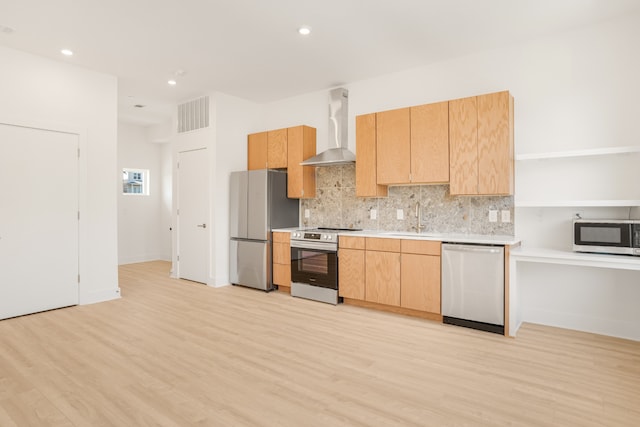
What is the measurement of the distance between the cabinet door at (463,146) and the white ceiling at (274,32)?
0.73 meters

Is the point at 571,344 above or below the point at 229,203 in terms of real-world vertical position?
below

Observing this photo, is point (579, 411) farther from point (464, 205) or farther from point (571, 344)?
point (464, 205)

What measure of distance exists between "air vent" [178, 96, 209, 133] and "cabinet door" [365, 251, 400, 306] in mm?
3440

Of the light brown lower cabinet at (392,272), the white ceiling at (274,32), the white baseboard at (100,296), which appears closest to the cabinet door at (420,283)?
the light brown lower cabinet at (392,272)

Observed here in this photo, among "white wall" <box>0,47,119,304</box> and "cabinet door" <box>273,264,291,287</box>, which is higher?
"white wall" <box>0,47,119,304</box>

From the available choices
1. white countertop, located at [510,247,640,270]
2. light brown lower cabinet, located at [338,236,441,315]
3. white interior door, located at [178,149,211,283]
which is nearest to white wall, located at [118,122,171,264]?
white interior door, located at [178,149,211,283]

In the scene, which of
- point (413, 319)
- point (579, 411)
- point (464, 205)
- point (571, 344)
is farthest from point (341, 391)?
point (464, 205)

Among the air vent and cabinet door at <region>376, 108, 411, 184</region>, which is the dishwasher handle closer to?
cabinet door at <region>376, 108, 411, 184</region>

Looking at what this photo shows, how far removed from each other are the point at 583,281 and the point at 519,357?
1.25m

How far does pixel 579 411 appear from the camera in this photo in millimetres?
2152

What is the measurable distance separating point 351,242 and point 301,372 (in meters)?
2.01

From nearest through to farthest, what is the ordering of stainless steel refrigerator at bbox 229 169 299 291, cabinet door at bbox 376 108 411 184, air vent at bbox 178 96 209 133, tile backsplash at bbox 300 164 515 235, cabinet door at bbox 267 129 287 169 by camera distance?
tile backsplash at bbox 300 164 515 235 → cabinet door at bbox 376 108 411 184 → stainless steel refrigerator at bbox 229 169 299 291 → cabinet door at bbox 267 129 287 169 → air vent at bbox 178 96 209 133

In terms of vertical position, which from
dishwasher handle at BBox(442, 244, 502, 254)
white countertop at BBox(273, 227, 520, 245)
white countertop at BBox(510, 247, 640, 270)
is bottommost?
white countertop at BBox(510, 247, 640, 270)

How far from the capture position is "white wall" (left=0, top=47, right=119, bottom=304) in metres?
4.03
